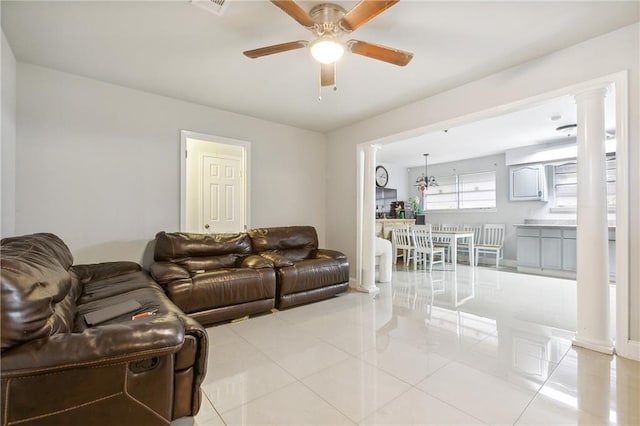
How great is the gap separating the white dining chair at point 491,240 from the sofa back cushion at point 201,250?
204 inches

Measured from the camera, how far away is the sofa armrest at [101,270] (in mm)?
2701

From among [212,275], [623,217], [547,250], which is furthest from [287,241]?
[547,250]

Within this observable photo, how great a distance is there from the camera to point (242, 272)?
3.12 metres

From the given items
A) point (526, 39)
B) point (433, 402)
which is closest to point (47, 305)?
point (433, 402)

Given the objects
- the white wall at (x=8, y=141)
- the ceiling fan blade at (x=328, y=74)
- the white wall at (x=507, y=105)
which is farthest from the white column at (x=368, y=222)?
the white wall at (x=8, y=141)

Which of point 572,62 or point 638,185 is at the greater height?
point 572,62

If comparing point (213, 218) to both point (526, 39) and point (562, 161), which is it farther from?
point (562, 161)

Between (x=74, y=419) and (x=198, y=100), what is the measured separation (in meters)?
3.49

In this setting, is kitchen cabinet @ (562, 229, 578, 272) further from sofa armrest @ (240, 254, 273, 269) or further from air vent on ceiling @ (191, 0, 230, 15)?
air vent on ceiling @ (191, 0, 230, 15)

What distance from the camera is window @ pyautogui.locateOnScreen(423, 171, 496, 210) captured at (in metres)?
6.90

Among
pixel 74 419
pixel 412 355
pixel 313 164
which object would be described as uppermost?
pixel 313 164

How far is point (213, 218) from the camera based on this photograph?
4199 millimetres

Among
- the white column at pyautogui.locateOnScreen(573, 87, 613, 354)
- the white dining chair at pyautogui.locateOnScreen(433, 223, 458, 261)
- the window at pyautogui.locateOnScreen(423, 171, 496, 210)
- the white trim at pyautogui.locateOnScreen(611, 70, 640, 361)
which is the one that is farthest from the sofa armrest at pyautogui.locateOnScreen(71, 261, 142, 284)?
the window at pyautogui.locateOnScreen(423, 171, 496, 210)

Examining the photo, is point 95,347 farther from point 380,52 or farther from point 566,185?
point 566,185
